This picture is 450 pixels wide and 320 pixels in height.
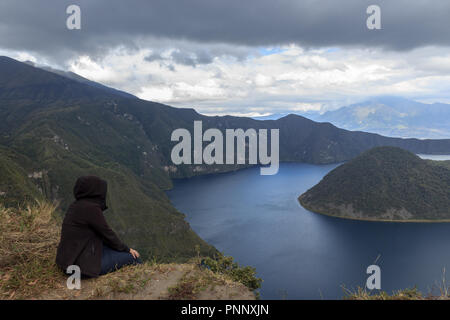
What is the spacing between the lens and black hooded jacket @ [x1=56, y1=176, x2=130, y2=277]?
20.5ft

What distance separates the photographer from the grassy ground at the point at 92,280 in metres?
5.95

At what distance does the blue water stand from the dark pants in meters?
40.6

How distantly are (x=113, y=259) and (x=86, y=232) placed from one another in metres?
1.09

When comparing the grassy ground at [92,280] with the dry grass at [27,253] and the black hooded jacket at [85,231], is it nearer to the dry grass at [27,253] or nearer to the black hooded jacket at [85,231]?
the dry grass at [27,253]

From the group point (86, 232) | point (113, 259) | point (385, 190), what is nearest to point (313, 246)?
point (385, 190)

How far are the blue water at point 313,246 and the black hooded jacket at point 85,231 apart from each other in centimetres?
4155

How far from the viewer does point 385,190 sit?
453 feet

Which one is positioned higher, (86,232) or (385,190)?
(86,232)

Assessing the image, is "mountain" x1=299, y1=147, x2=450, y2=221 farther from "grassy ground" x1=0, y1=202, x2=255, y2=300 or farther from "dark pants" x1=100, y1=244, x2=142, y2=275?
"dark pants" x1=100, y1=244, x2=142, y2=275

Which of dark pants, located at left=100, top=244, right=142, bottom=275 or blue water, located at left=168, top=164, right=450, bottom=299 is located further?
blue water, located at left=168, top=164, right=450, bottom=299

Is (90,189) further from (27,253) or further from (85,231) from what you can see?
(27,253)

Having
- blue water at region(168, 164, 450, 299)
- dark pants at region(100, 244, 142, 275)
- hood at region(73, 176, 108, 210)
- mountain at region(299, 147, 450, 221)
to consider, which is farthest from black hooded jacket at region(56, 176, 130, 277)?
mountain at region(299, 147, 450, 221)

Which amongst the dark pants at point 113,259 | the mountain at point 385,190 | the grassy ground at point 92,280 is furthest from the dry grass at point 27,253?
the mountain at point 385,190

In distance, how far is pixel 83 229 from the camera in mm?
6320
